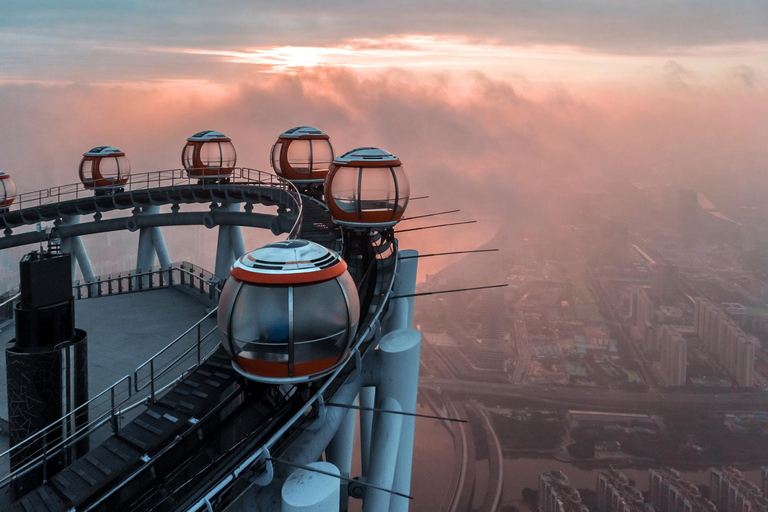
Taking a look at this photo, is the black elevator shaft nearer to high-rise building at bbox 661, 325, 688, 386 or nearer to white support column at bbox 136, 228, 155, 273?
white support column at bbox 136, 228, 155, 273

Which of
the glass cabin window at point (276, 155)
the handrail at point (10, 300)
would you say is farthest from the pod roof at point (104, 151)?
the handrail at point (10, 300)

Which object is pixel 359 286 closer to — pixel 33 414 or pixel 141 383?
pixel 141 383

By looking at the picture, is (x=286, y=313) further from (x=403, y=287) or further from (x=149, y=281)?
(x=149, y=281)

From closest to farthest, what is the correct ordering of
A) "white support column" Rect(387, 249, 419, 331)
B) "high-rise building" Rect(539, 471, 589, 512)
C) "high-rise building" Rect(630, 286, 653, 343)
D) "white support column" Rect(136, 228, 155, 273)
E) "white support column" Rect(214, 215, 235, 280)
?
"white support column" Rect(387, 249, 419, 331) → "white support column" Rect(214, 215, 235, 280) → "white support column" Rect(136, 228, 155, 273) → "high-rise building" Rect(539, 471, 589, 512) → "high-rise building" Rect(630, 286, 653, 343)

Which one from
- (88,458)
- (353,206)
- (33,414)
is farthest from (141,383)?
(353,206)

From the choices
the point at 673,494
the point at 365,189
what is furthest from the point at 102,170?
the point at 673,494

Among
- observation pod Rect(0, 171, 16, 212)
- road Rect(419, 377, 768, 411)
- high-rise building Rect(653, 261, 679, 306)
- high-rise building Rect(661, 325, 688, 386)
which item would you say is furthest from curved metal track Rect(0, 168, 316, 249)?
high-rise building Rect(653, 261, 679, 306)

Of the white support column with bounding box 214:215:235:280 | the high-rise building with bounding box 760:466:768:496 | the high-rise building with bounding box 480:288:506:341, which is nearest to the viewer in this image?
the white support column with bounding box 214:215:235:280
